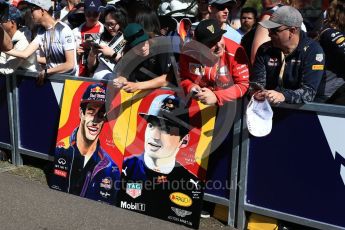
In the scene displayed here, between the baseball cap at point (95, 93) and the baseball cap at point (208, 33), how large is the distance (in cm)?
140

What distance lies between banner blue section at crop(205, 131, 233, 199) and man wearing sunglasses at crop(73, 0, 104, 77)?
1.94 metres

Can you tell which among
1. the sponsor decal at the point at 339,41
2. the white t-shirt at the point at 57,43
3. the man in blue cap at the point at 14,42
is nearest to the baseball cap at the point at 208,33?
the sponsor decal at the point at 339,41

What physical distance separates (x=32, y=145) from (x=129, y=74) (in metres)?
1.82

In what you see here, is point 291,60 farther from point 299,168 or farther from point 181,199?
point 181,199

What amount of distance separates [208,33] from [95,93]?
159 centimetres

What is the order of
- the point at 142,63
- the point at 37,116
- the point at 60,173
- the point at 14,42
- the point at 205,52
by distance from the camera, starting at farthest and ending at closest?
the point at 14,42, the point at 37,116, the point at 60,173, the point at 142,63, the point at 205,52

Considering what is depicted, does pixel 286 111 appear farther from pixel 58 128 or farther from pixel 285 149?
pixel 58 128

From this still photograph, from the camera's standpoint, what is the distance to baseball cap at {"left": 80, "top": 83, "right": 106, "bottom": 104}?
4.80m

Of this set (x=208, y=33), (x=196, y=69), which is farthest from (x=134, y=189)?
(x=208, y=33)

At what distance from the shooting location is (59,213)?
14.6 ft

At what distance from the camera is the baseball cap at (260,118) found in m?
3.69

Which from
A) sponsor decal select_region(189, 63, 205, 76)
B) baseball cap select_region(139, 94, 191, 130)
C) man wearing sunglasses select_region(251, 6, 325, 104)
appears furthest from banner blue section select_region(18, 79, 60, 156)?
man wearing sunglasses select_region(251, 6, 325, 104)

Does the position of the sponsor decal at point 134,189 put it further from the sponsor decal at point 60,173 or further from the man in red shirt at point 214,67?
the man in red shirt at point 214,67

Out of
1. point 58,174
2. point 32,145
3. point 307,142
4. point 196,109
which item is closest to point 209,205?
point 196,109
